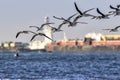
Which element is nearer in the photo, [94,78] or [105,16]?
[105,16]

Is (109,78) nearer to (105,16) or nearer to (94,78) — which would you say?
(94,78)

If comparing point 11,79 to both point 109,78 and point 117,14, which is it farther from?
point 117,14

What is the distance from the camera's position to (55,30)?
4097 cm

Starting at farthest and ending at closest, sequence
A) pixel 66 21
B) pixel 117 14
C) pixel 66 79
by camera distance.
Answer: pixel 66 79 < pixel 66 21 < pixel 117 14

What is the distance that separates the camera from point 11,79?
57.8m

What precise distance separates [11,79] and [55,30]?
58.0ft

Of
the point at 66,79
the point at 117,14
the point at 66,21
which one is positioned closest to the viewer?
the point at 117,14

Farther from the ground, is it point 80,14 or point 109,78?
point 80,14

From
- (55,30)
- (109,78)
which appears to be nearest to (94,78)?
(109,78)

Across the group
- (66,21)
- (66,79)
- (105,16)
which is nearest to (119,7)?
(105,16)

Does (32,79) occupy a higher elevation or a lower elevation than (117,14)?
lower

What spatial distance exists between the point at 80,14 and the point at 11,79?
19496 mm

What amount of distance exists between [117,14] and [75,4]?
233cm

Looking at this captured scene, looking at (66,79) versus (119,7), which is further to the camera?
(66,79)
